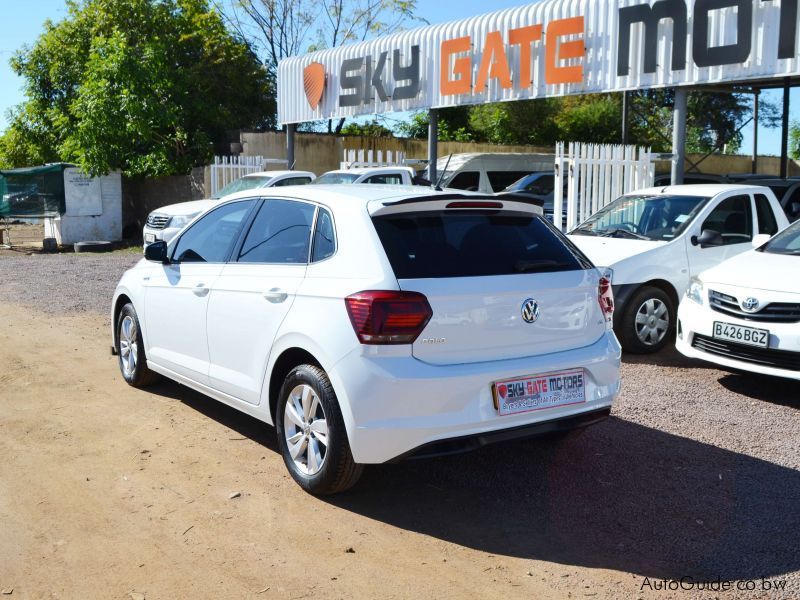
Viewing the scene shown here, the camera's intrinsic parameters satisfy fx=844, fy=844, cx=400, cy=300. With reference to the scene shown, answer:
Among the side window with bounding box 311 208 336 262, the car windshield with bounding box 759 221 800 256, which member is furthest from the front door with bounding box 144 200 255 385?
the car windshield with bounding box 759 221 800 256

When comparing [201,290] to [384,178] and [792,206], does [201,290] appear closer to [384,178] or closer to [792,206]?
[384,178]

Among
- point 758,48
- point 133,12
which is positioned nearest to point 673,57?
point 758,48

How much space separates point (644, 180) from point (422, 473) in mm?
9228

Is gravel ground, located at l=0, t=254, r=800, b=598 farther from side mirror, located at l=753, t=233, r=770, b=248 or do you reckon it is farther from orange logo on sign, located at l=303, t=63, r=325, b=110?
orange logo on sign, located at l=303, t=63, r=325, b=110

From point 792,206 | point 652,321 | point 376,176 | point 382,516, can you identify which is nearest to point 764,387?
point 652,321

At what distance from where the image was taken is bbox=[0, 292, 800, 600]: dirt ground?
3.78 metres

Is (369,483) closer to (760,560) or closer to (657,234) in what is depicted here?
(760,560)

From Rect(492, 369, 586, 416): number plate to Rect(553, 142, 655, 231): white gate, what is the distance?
8.27 m

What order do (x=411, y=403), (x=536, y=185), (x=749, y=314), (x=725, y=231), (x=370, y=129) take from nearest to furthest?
(x=411, y=403) → (x=749, y=314) → (x=725, y=231) → (x=536, y=185) → (x=370, y=129)

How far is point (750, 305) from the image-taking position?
690 centimetres

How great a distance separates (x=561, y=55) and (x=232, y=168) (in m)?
10.6

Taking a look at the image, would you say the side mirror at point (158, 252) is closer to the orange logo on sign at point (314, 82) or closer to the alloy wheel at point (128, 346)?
the alloy wheel at point (128, 346)

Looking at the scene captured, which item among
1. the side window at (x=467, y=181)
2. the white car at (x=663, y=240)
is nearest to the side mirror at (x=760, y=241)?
the white car at (x=663, y=240)

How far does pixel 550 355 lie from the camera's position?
4.62 m
